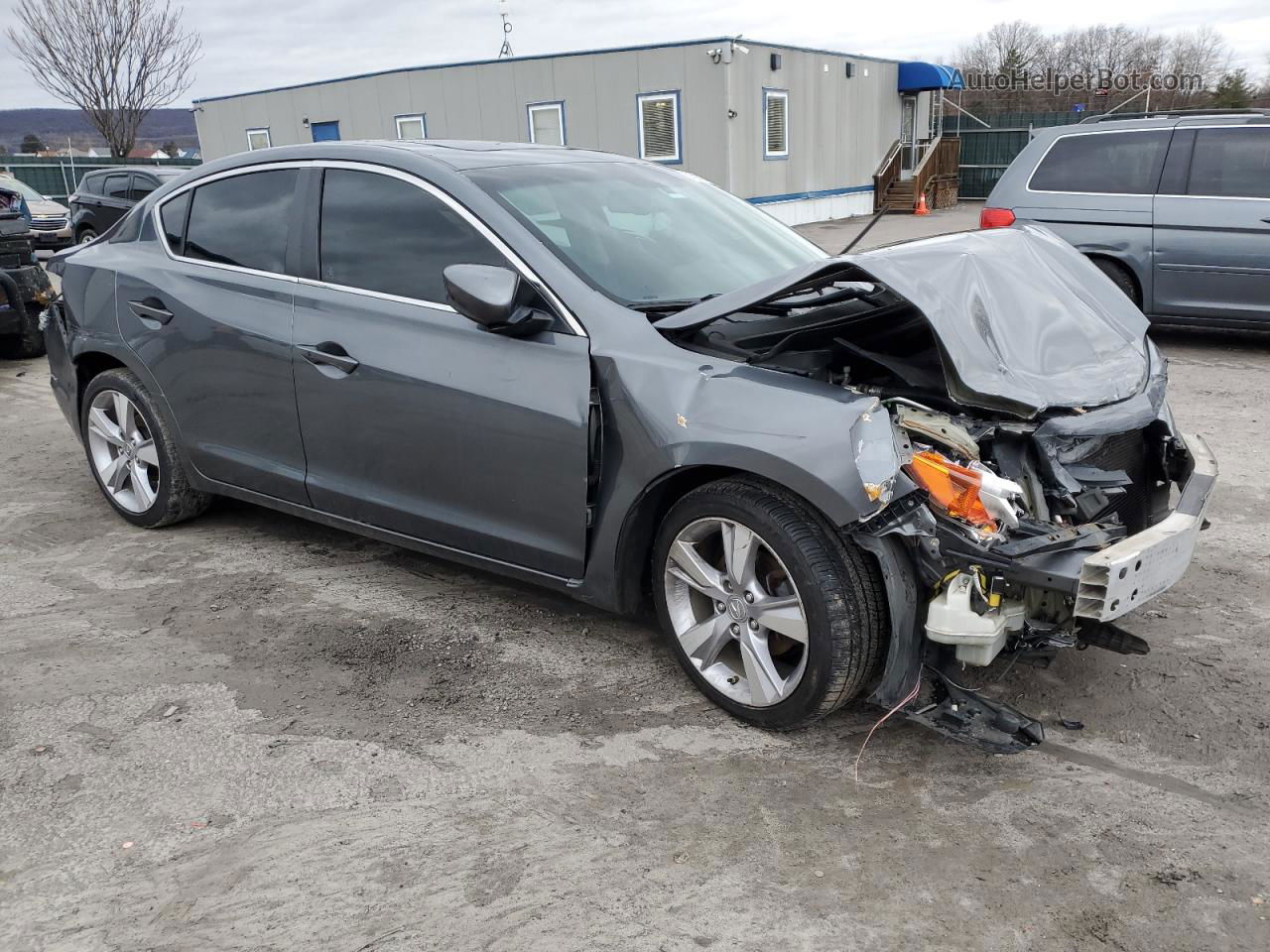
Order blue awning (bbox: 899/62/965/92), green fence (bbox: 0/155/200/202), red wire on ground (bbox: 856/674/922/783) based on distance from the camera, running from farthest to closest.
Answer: green fence (bbox: 0/155/200/202)
blue awning (bbox: 899/62/965/92)
red wire on ground (bbox: 856/674/922/783)

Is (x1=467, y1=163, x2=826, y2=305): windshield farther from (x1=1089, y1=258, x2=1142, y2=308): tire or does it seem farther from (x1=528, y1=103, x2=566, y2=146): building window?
(x1=528, y1=103, x2=566, y2=146): building window

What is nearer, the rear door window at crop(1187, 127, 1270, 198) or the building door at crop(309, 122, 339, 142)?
the rear door window at crop(1187, 127, 1270, 198)

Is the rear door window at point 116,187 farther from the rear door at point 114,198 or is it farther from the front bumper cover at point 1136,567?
the front bumper cover at point 1136,567

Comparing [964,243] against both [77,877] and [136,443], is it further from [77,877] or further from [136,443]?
[136,443]

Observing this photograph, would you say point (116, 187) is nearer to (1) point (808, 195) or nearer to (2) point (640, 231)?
(1) point (808, 195)

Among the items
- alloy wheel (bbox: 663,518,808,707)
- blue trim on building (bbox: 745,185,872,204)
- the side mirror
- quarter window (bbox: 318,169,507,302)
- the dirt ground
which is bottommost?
the dirt ground

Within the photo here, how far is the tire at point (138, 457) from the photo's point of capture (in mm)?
4863

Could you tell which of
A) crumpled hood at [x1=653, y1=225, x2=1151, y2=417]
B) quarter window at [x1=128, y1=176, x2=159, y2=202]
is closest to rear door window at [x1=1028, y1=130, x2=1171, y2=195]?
crumpled hood at [x1=653, y1=225, x2=1151, y2=417]

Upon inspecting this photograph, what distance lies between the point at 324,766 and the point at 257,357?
1.81 meters

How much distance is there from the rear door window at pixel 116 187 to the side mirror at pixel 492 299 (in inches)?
618

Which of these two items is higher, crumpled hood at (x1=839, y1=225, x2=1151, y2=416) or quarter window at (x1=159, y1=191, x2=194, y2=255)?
quarter window at (x1=159, y1=191, x2=194, y2=255)

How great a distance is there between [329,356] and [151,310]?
1272 millimetres

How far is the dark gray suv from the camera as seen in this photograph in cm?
291

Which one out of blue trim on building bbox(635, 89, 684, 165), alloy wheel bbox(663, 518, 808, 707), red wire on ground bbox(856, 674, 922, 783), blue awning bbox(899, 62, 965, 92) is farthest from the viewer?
blue awning bbox(899, 62, 965, 92)
